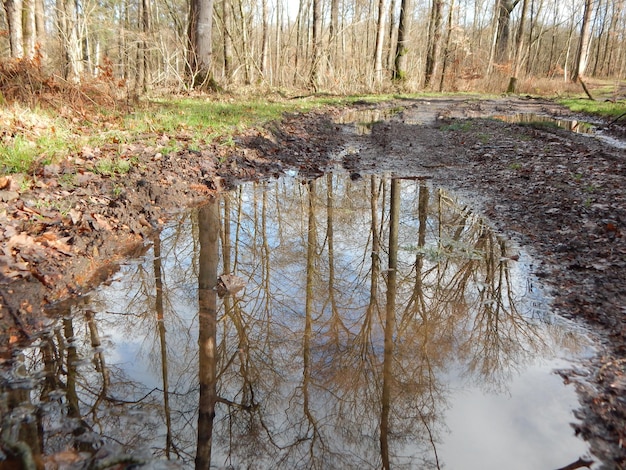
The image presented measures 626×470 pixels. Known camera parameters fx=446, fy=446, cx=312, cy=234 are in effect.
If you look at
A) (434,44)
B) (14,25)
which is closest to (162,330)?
(14,25)

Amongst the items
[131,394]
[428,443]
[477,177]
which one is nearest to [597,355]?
[428,443]

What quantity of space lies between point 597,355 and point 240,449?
2.12m

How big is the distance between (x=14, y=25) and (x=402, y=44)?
16845 millimetres

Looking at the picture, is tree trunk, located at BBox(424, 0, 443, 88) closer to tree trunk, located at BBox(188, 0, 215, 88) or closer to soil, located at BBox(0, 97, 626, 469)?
tree trunk, located at BBox(188, 0, 215, 88)

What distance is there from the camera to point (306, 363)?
2.73 m

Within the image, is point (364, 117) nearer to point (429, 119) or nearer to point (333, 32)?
point (429, 119)

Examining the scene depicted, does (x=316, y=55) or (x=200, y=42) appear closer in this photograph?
(x=200, y=42)

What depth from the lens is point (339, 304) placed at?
3.42m

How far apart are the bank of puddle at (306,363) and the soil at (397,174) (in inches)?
6.7

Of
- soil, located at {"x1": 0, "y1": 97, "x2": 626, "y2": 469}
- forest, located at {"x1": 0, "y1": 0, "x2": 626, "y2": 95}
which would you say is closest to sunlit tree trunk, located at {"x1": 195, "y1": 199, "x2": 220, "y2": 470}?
soil, located at {"x1": 0, "y1": 97, "x2": 626, "y2": 469}

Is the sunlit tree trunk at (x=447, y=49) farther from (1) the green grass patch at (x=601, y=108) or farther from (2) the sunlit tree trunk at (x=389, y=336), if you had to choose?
(2) the sunlit tree trunk at (x=389, y=336)

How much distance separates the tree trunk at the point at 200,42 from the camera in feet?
41.8

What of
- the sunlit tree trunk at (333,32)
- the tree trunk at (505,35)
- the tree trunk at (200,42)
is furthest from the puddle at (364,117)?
the tree trunk at (505,35)

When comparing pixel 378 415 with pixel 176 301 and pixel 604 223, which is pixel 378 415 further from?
pixel 604 223
